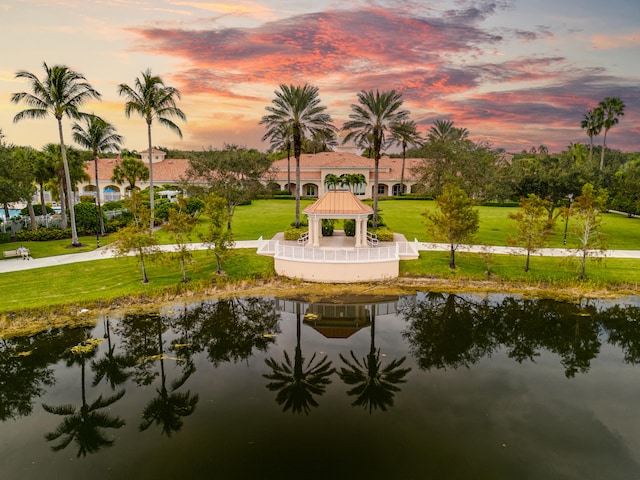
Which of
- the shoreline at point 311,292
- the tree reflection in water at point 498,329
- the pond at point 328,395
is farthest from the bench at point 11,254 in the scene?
the tree reflection in water at point 498,329

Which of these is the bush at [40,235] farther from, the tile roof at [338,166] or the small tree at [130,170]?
the tile roof at [338,166]

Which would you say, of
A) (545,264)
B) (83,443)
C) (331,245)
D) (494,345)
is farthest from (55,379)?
(545,264)

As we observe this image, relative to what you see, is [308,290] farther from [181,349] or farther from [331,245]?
[181,349]

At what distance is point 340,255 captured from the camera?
24.3m

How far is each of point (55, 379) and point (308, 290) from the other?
12.8 m

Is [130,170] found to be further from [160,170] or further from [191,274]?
[191,274]

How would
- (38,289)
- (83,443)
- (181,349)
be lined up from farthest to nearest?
(38,289) → (181,349) → (83,443)

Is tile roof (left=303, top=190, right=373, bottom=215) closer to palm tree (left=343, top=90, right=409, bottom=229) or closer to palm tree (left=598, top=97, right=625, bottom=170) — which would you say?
palm tree (left=343, top=90, right=409, bottom=229)

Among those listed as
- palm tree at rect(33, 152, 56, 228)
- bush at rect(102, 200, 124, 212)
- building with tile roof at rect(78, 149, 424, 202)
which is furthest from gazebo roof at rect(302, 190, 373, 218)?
building with tile roof at rect(78, 149, 424, 202)

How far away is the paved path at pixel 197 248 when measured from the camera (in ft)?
84.8

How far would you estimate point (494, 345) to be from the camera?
16609 mm

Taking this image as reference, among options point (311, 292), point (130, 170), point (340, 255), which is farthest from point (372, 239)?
point (130, 170)

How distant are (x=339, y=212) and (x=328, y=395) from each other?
53.9 ft

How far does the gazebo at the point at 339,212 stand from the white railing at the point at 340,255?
11.0 ft
